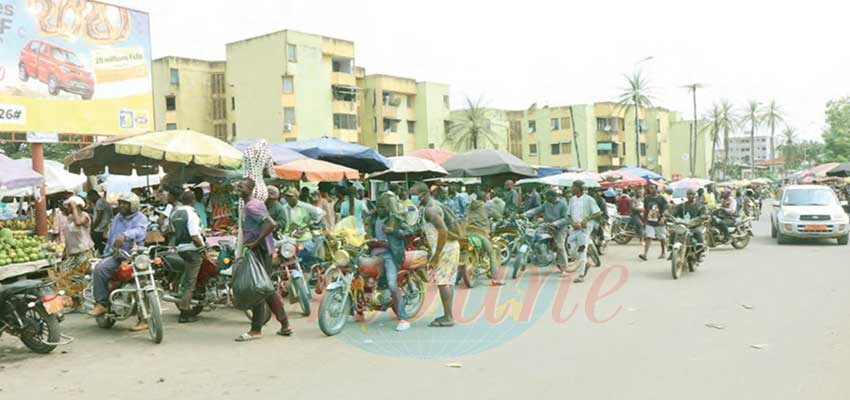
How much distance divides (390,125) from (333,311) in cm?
5566

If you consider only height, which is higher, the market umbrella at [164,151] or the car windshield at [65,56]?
the car windshield at [65,56]

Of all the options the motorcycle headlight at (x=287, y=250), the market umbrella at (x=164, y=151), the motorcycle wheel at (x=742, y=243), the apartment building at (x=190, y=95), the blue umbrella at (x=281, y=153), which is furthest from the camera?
the apartment building at (x=190, y=95)

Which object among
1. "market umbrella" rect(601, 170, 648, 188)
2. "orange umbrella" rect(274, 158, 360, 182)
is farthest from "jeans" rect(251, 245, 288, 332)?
"market umbrella" rect(601, 170, 648, 188)

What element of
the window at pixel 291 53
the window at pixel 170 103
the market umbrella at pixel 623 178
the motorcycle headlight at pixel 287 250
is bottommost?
the motorcycle headlight at pixel 287 250

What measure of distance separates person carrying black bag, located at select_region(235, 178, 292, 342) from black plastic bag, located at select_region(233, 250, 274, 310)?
0.48ft

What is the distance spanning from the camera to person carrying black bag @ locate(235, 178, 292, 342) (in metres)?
7.14

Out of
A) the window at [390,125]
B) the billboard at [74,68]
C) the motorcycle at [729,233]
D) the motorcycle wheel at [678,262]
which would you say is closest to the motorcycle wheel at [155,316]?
the motorcycle wheel at [678,262]

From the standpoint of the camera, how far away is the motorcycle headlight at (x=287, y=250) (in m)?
8.43

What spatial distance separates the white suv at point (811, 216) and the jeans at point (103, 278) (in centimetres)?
1581

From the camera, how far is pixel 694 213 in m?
13.1

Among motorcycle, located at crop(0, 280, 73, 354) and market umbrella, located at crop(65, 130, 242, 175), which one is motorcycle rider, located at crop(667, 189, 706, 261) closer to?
market umbrella, located at crop(65, 130, 242, 175)

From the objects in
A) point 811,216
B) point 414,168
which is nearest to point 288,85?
point 414,168

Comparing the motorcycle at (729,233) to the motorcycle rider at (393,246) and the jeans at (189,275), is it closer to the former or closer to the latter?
the motorcycle rider at (393,246)

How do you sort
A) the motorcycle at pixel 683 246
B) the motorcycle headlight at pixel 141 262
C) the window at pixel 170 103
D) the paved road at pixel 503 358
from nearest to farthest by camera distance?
the paved road at pixel 503 358
the motorcycle headlight at pixel 141 262
the motorcycle at pixel 683 246
the window at pixel 170 103
